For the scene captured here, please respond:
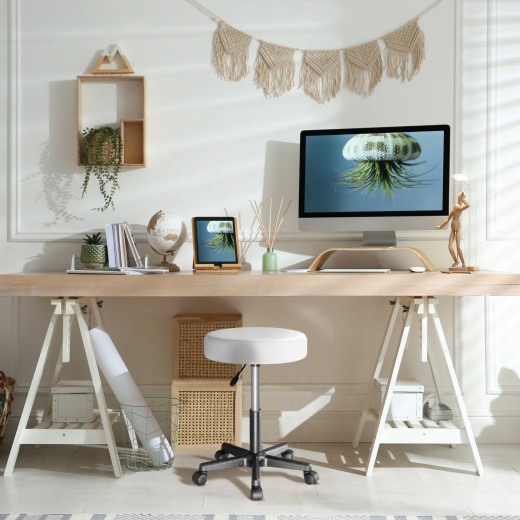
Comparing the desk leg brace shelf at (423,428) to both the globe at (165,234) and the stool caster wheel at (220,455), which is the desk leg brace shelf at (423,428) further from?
the globe at (165,234)

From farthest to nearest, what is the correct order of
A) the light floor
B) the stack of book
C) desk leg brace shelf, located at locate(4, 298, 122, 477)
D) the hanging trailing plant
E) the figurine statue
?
the hanging trailing plant < the stack of book < the figurine statue < desk leg brace shelf, located at locate(4, 298, 122, 477) < the light floor

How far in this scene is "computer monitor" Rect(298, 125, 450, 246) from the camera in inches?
119

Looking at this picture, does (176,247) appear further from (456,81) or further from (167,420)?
(456,81)

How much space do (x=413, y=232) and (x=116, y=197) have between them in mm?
1484

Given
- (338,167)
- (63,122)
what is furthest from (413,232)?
(63,122)

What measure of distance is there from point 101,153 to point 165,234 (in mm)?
523

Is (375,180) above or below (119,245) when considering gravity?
above

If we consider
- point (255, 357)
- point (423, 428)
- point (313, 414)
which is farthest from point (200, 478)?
point (423, 428)

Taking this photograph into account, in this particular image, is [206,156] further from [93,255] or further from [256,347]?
[256,347]

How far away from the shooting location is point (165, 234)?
303 cm

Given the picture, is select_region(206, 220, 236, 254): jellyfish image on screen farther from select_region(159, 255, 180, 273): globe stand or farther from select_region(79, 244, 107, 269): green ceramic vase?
select_region(79, 244, 107, 269): green ceramic vase

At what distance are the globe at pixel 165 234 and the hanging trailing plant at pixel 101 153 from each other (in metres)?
0.32

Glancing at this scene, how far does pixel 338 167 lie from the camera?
Result: 3.11 metres

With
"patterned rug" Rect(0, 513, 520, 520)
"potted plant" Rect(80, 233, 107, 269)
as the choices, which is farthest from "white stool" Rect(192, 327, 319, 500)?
"potted plant" Rect(80, 233, 107, 269)
